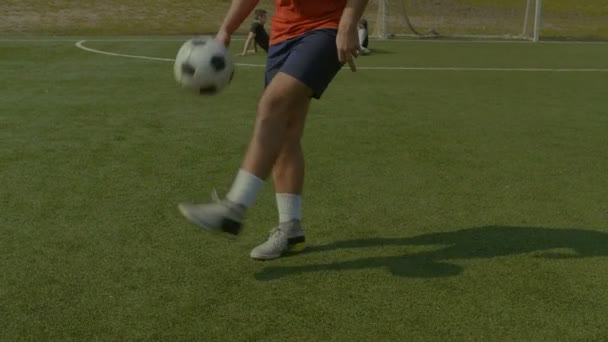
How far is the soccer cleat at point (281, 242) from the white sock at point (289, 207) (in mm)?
38

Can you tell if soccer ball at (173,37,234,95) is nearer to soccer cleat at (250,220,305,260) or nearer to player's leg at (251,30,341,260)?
player's leg at (251,30,341,260)

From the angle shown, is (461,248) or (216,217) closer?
(216,217)

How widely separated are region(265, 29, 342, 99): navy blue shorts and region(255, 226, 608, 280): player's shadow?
0.92m

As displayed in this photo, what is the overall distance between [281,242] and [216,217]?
0.62 metres

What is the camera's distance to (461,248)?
4.53m

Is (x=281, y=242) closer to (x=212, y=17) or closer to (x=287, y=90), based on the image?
(x=287, y=90)

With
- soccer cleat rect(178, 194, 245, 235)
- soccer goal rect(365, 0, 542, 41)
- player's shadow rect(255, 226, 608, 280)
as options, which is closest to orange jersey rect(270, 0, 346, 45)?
soccer cleat rect(178, 194, 245, 235)

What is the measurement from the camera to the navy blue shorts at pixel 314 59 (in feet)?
13.4

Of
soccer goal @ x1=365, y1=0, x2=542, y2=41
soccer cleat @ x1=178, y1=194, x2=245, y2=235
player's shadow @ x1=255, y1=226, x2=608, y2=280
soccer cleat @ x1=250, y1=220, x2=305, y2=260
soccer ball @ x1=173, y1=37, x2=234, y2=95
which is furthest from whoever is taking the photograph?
soccer goal @ x1=365, y1=0, x2=542, y2=41

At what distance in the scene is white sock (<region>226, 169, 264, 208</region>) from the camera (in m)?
4.00

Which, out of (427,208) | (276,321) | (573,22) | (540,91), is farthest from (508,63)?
(573,22)

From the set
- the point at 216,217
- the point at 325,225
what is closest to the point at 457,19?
the point at 325,225

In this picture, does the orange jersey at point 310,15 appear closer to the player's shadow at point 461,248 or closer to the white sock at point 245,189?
the white sock at point 245,189

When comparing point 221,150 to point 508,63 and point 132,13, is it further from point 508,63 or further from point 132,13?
point 132,13
